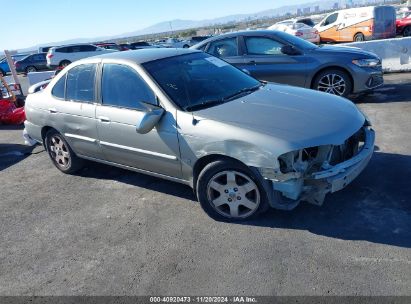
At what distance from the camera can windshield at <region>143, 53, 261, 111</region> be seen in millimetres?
4137

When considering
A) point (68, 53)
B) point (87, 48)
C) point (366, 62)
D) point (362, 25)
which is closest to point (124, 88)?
point (366, 62)

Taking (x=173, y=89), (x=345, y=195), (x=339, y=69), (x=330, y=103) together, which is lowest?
(x=345, y=195)

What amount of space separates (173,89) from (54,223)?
2027 mm

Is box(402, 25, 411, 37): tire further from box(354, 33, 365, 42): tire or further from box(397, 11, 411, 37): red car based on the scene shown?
box(354, 33, 365, 42): tire

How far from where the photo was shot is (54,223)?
14.4ft

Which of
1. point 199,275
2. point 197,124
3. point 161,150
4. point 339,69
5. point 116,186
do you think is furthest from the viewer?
point 339,69

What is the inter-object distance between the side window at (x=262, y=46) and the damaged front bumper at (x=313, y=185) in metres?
4.74

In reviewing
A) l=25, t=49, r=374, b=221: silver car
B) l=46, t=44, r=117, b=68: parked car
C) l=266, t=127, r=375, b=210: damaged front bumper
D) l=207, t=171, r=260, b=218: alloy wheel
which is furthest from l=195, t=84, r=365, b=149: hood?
l=46, t=44, r=117, b=68: parked car

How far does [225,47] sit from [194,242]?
5647mm

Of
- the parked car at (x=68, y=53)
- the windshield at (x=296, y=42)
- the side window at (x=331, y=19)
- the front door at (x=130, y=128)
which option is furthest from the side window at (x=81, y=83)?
the parked car at (x=68, y=53)

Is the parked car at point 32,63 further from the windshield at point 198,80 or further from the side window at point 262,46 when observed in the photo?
the windshield at point 198,80

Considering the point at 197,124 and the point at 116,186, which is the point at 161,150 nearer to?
the point at 197,124

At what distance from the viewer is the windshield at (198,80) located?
13.6 ft

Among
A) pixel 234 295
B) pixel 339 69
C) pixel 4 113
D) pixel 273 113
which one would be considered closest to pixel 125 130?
pixel 273 113
